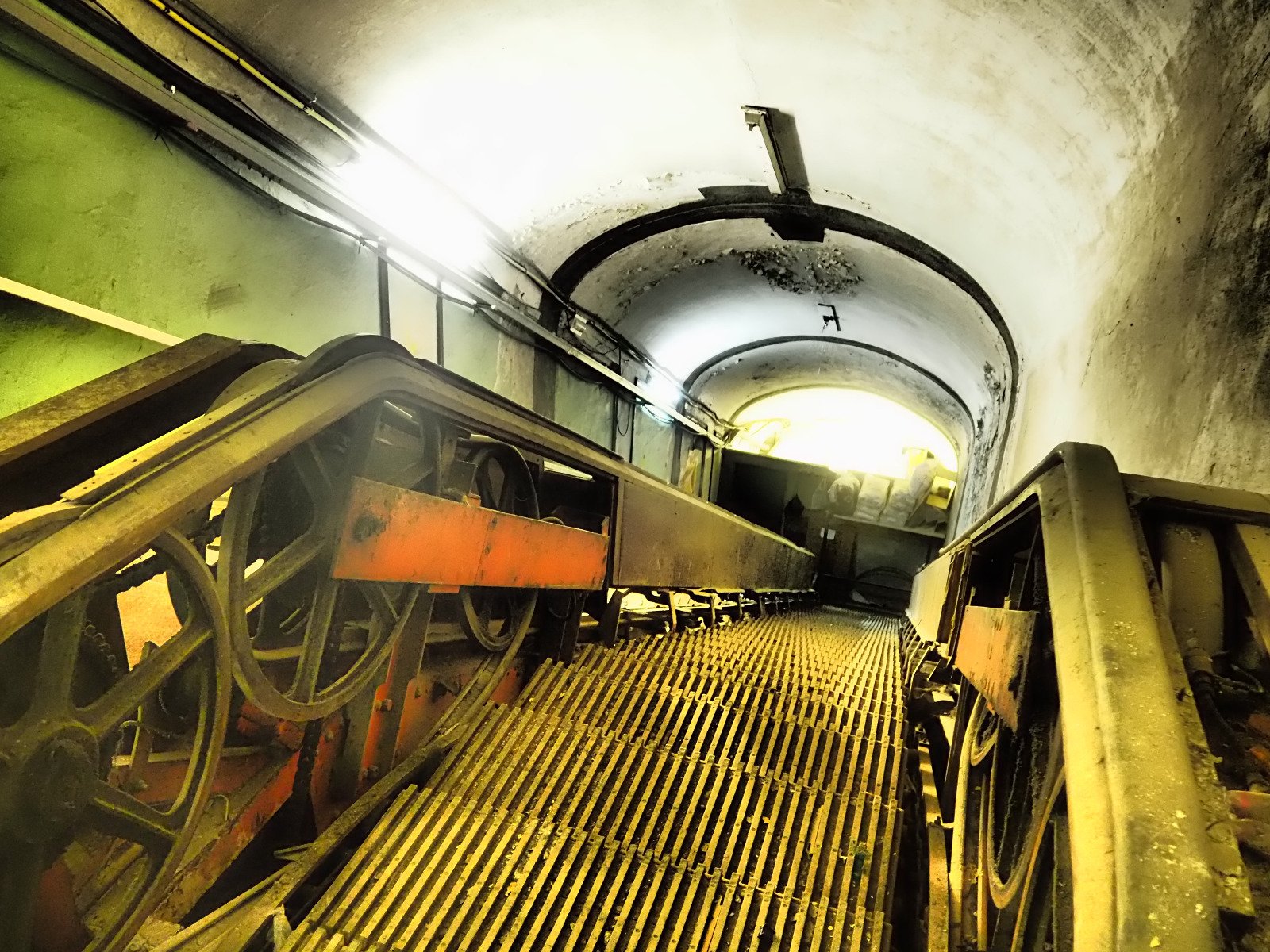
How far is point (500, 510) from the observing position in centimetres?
254

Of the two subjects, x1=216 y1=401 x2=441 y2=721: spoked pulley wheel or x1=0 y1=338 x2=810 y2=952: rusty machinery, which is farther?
x1=216 y1=401 x2=441 y2=721: spoked pulley wheel

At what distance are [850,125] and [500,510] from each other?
112 inches

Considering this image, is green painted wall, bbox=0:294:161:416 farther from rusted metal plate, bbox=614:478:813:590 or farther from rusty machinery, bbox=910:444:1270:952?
rusty machinery, bbox=910:444:1270:952

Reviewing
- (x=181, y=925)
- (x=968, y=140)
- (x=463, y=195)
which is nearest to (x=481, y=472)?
(x=181, y=925)

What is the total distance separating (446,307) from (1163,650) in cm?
439

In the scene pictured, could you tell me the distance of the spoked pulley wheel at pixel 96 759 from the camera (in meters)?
1.09

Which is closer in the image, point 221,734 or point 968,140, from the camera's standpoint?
point 221,734

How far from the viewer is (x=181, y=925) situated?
65.4 inches

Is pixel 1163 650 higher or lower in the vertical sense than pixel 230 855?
higher

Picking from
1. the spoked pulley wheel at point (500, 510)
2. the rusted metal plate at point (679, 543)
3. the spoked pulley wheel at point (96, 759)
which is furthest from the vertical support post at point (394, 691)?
the rusted metal plate at point (679, 543)

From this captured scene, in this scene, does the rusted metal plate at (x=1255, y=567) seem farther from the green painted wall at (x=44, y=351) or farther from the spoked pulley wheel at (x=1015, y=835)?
the green painted wall at (x=44, y=351)

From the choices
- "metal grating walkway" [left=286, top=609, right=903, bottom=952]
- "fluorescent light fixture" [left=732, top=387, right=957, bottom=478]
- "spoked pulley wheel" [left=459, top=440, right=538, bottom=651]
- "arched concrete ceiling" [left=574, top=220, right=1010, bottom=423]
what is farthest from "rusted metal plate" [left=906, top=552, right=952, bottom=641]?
"fluorescent light fixture" [left=732, top=387, right=957, bottom=478]

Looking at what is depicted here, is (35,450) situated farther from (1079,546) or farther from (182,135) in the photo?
(182,135)

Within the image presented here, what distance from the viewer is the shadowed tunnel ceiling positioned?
267cm
